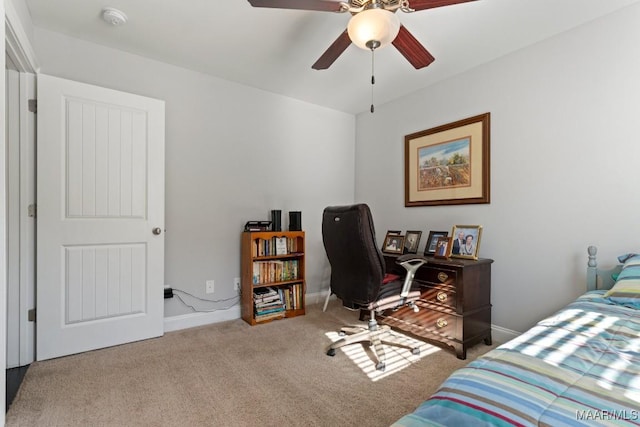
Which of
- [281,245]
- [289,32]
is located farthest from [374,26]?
[281,245]

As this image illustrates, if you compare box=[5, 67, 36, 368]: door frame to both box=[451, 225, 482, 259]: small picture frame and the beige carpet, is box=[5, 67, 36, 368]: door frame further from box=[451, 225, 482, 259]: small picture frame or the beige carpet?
box=[451, 225, 482, 259]: small picture frame

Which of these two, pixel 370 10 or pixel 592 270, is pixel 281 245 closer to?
pixel 370 10

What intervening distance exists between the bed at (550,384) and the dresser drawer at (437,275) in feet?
3.68

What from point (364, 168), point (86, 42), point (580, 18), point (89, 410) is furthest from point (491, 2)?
point (89, 410)

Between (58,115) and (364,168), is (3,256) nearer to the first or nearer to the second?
(58,115)

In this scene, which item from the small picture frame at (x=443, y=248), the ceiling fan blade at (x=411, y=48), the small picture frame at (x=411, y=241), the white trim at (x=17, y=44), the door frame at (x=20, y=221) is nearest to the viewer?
the white trim at (x=17, y=44)

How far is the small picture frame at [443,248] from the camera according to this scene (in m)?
2.74

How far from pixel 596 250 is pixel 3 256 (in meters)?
3.38

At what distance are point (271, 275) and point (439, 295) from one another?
1.59 m

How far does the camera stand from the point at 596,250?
2143 millimetres

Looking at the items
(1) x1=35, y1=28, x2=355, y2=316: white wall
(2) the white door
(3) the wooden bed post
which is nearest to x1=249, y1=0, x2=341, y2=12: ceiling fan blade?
(2) the white door

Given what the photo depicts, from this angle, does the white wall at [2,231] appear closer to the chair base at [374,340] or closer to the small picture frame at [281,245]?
the chair base at [374,340]

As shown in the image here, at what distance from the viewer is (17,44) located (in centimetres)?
194

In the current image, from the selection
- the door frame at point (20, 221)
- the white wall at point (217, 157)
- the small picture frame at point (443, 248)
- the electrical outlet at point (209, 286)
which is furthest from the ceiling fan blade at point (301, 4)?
the electrical outlet at point (209, 286)
